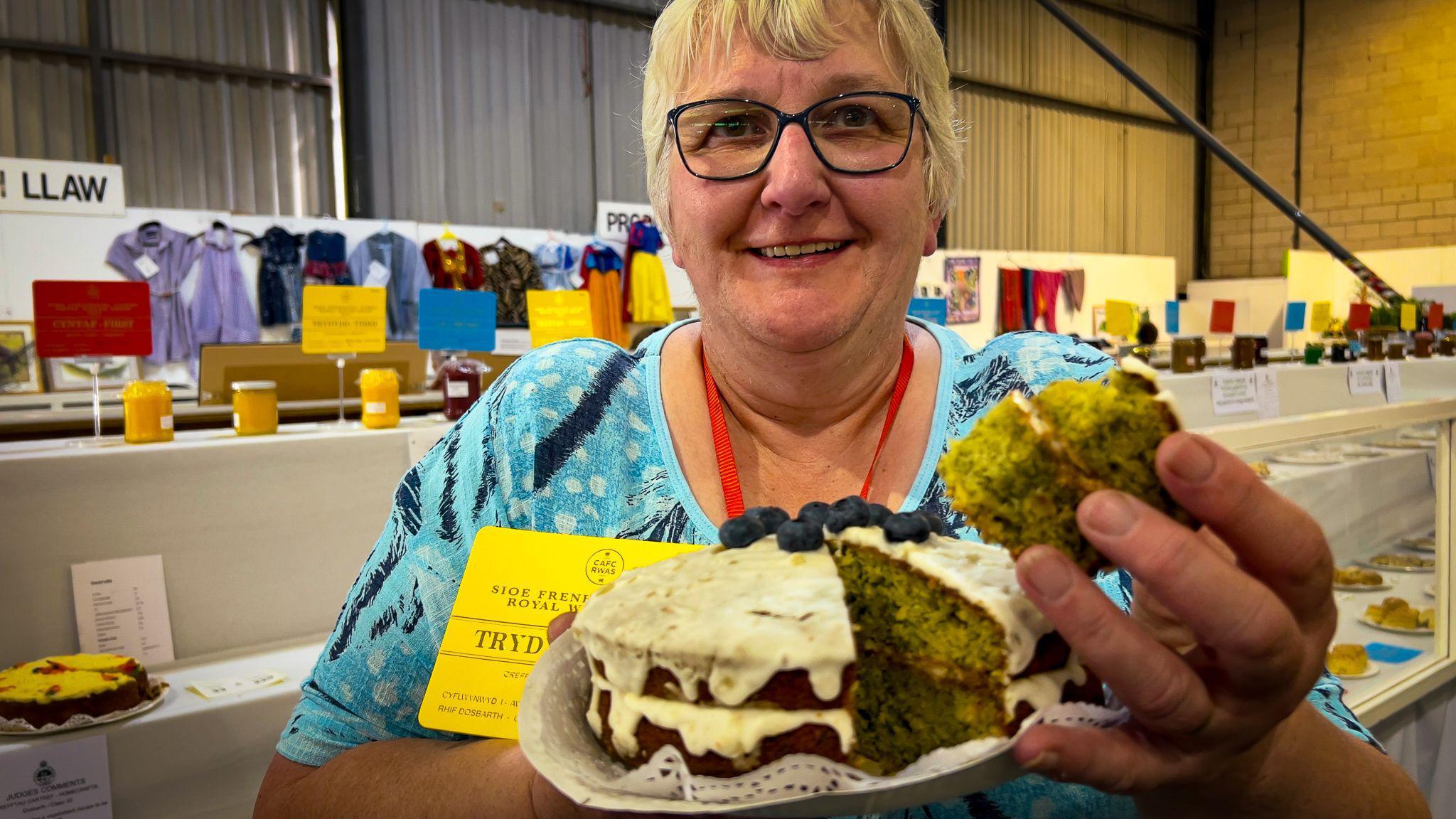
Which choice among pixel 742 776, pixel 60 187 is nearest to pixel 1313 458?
pixel 742 776

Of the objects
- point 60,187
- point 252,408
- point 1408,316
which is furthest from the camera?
point 60,187

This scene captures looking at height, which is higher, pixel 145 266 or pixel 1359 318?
pixel 145 266

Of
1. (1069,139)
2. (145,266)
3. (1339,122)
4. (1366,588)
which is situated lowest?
(1366,588)

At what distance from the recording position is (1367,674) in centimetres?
257

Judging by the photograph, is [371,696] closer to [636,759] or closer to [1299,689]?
[636,759]

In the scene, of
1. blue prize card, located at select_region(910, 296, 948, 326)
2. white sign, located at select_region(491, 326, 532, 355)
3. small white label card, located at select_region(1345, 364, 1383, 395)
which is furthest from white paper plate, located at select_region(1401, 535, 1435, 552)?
white sign, located at select_region(491, 326, 532, 355)

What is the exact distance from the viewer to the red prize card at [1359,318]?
4582 millimetres

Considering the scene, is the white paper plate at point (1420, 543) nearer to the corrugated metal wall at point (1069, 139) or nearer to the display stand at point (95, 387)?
the display stand at point (95, 387)

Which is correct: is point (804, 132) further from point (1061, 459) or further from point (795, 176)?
point (1061, 459)

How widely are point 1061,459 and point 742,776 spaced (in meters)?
0.35

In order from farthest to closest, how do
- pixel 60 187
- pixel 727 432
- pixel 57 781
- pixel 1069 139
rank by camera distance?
pixel 1069 139 < pixel 60 187 < pixel 57 781 < pixel 727 432

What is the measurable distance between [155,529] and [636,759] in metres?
1.73

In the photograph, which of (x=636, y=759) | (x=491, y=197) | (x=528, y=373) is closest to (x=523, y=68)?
(x=491, y=197)

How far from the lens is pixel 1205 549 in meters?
0.57
